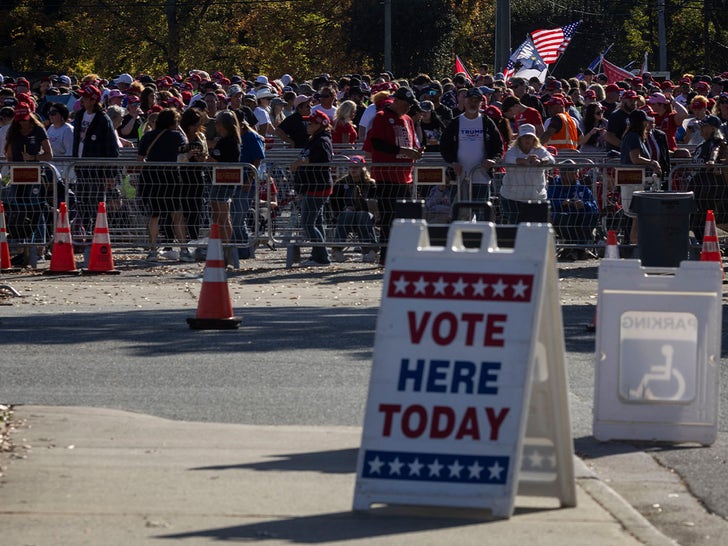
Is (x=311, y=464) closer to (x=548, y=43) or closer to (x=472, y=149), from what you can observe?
(x=472, y=149)

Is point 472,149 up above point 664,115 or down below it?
below

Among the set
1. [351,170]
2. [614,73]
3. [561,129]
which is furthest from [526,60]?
[351,170]

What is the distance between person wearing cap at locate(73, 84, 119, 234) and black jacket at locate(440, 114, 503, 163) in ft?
12.8

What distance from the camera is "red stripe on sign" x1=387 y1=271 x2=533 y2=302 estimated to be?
6355 millimetres

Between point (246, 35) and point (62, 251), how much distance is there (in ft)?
180

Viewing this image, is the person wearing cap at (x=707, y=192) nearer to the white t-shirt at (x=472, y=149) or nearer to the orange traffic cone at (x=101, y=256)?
the white t-shirt at (x=472, y=149)

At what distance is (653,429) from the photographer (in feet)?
27.2

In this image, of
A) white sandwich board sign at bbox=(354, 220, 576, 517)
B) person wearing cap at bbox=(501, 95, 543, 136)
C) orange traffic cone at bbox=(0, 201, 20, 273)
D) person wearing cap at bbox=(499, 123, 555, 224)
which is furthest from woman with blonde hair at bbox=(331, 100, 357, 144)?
white sandwich board sign at bbox=(354, 220, 576, 517)

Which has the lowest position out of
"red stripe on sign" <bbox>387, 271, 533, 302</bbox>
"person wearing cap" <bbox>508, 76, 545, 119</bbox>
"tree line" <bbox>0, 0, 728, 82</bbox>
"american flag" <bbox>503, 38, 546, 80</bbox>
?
"red stripe on sign" <bbox>387, 271, 533, 302</bbox>

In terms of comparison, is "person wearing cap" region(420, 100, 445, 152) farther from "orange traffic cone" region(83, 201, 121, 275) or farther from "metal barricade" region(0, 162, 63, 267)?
"orange traffic cone" region(83, 201, 121, 275)

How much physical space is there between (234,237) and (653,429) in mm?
9824

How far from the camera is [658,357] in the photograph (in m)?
8.23

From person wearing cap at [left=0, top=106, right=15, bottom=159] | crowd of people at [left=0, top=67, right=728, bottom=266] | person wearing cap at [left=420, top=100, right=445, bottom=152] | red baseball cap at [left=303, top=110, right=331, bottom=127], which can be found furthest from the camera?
person wearing cap at [left=420, top=100, right=445, bottom=152]

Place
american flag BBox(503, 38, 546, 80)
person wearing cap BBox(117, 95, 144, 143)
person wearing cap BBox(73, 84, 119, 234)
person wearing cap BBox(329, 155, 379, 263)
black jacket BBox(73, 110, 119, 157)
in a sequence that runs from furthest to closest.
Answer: american flag BBox(503, 38, 546, 80), person wearing cap BBox(117, 95, 144, 143), black jacket BBox(73, 110, 119, 157), person wearing cap BBox(73, 84, 119, 234), person wearing cap BBox(329, 155, 379, 263)
